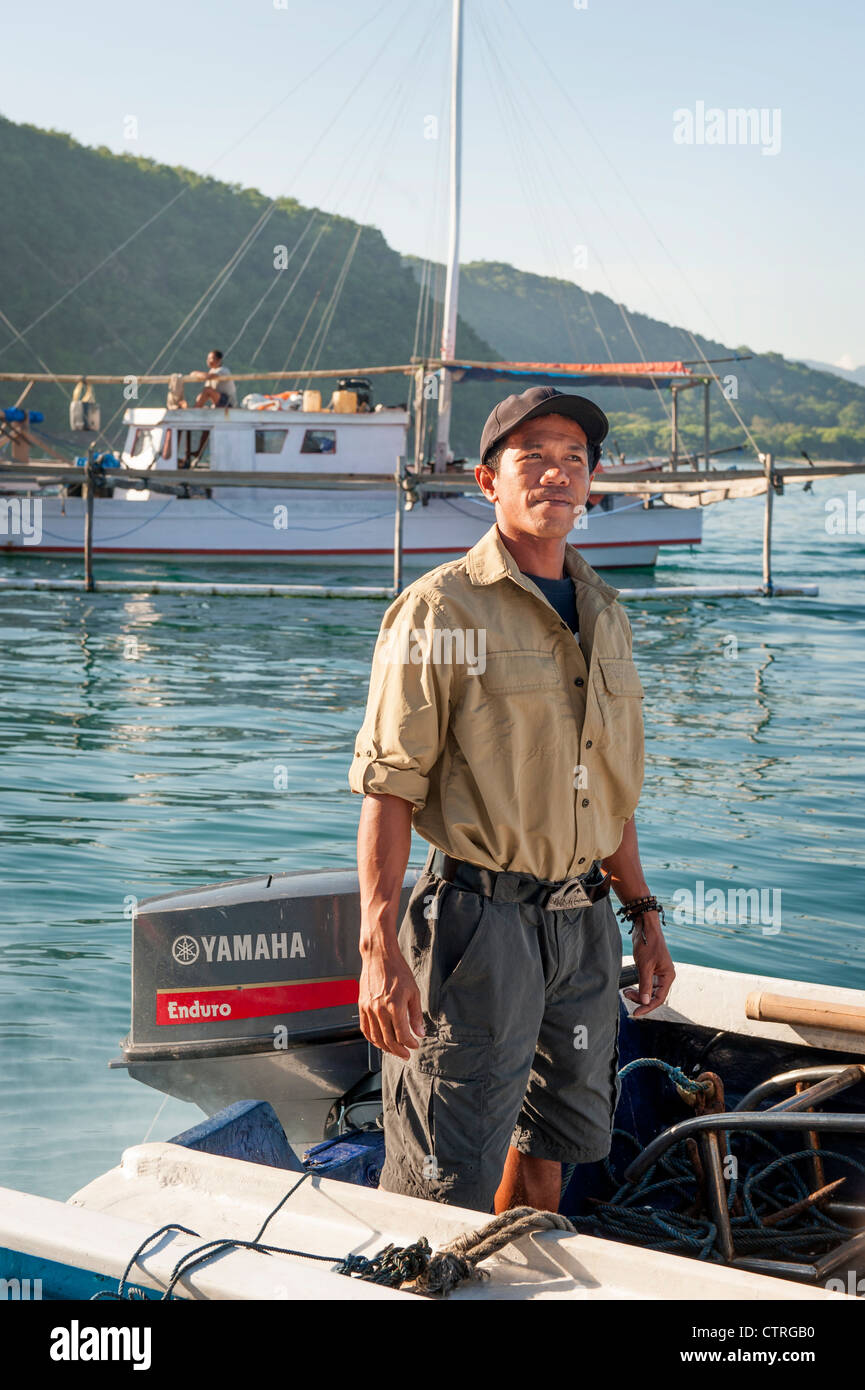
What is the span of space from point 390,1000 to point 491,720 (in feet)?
1.86

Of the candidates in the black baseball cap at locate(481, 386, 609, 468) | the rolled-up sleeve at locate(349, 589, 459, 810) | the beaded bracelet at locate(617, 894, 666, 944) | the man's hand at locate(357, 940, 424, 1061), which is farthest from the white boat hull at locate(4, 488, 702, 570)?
the man's hand at locate(357, 940, 424, 1061)

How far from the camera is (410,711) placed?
2.49 metres

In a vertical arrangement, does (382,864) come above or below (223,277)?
below

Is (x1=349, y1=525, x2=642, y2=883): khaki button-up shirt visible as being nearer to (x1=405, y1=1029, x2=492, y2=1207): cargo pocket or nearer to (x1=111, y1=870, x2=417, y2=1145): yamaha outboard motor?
(x1=405, y1=1029, x2=492, y2=1207): cargo pocket

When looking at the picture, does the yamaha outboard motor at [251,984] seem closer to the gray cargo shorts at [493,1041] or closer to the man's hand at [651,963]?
the man's hand at [651,963]

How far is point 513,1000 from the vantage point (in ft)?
8.21

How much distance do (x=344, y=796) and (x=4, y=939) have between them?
3.43 metres

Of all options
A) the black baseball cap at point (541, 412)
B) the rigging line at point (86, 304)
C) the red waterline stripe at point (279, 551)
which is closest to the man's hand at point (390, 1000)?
the black baseball cap at point (541, 412)

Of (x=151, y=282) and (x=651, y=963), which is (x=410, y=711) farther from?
(x=151, y=282)

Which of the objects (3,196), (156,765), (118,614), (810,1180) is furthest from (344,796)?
(3,196)

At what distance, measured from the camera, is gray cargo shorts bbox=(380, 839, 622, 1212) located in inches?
98.8

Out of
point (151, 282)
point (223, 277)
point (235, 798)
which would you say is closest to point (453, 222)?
point (223, 277)
